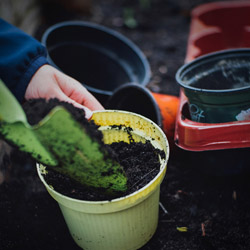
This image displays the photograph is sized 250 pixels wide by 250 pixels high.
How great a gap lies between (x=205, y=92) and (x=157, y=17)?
2590mm

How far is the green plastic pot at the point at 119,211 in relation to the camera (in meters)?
0.88

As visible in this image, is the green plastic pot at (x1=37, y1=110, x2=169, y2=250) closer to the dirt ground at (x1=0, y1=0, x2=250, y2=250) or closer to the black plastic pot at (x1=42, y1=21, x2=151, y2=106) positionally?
the dirt ground at (x1=0, y1=0, x2=250, y2=250)

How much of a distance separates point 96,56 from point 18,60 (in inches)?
37.1

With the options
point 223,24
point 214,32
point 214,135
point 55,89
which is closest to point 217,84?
point 214,135

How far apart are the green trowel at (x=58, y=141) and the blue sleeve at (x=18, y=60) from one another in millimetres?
445

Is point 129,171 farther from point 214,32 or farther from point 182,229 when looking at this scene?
point 214,32

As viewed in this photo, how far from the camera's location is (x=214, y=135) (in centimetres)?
113

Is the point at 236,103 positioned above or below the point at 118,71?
above

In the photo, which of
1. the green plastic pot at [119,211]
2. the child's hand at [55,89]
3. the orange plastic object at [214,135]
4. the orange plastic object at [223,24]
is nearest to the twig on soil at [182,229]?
the green plastic pot at [119,211]

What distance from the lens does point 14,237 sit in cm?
121

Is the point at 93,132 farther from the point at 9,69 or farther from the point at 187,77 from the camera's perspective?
the point at 187,77

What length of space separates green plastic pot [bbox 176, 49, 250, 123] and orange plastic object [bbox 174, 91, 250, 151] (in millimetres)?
A: 79

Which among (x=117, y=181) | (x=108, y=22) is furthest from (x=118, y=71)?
(x=108, y=22)

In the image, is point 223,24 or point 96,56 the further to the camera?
point 223,24
